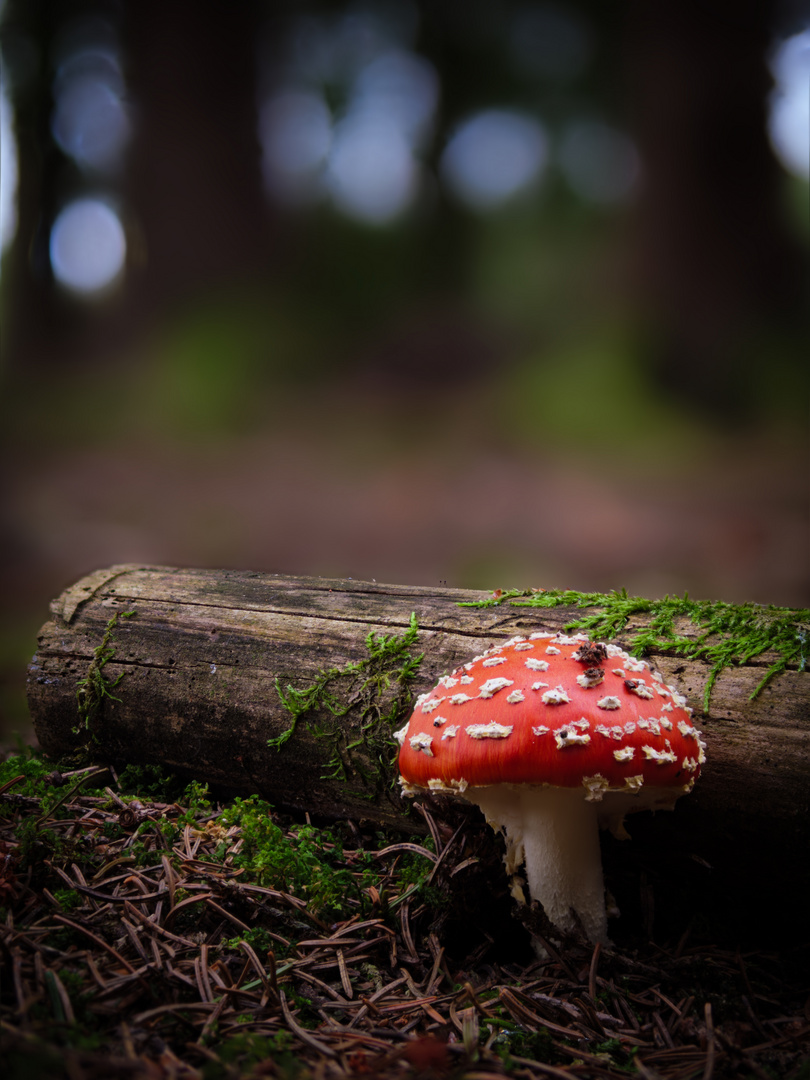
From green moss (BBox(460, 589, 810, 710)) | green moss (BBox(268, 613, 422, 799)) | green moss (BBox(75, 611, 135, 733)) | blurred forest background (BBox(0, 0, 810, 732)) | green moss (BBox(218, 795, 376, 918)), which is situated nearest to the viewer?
green moss (BBox(218, 795, 376, 918))

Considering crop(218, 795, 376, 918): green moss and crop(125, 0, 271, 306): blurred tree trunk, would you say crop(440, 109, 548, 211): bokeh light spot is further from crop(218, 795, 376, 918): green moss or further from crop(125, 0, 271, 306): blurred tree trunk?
crop(218, 795, 376, 918): green moss

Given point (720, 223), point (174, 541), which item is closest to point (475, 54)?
point (720, 223)

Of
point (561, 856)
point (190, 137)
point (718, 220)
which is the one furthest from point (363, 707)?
point (190, 137)

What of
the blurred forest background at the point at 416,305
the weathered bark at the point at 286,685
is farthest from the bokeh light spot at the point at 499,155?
the weathered bark at the point at 286,685

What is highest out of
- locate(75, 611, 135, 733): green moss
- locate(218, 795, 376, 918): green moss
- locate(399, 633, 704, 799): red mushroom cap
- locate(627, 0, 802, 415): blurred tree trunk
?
locate(627, 0, 802, 415): blurred tree trunk

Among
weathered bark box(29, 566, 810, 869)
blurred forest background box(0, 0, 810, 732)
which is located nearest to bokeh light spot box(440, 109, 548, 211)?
blurred forest background box(0, 0, 810, 732)

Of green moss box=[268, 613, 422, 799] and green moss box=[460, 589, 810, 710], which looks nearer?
green moss box=[460, 589, 810, 710]

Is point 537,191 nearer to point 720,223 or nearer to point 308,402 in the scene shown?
point 720,223
